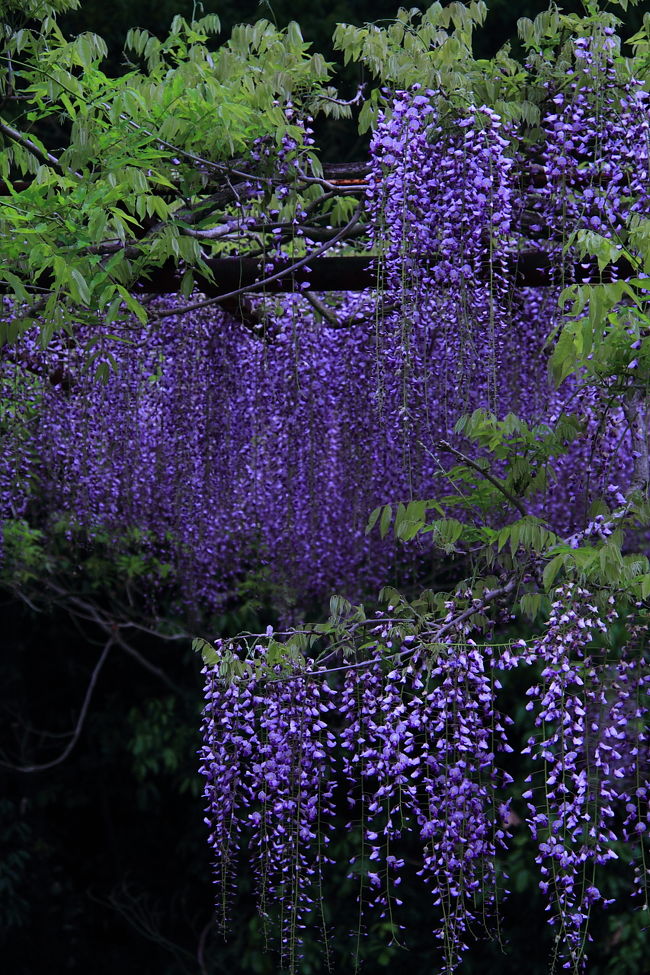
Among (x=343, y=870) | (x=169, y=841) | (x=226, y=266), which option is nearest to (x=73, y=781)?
(x=169, y=841)

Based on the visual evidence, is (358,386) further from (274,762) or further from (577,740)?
(577,740)

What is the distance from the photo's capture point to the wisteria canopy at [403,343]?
2.65m

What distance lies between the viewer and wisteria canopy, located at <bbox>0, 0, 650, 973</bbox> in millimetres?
2646

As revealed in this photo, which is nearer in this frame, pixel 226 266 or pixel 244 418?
pixel 226 266

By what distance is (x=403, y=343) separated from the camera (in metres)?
3.10

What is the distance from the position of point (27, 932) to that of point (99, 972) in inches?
20.8

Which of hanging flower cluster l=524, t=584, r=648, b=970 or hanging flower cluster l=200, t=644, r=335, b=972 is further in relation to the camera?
hanging flower cluster l=200, t=644, r=335, b=972

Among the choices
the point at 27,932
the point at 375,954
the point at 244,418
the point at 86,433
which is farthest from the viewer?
the point at 27,932

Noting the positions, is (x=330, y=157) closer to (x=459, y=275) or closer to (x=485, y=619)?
(x=459, y=275)

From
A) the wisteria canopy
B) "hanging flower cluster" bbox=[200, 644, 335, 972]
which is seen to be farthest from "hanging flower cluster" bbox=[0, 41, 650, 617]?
"hanging flower cluster" bbox=[200, 644, 335, 972]

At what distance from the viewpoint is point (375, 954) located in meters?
6.04

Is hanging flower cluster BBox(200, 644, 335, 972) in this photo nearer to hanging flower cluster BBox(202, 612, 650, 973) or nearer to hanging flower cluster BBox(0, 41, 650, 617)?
hanging flower cluster BBox(202, 612, 650, 973)

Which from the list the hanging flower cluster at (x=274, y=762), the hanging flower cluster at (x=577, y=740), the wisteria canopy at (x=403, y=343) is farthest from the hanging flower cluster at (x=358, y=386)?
the hanging flower cluster at (x=274, y=762)

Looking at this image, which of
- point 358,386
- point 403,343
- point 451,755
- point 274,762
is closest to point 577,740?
point 451,755
